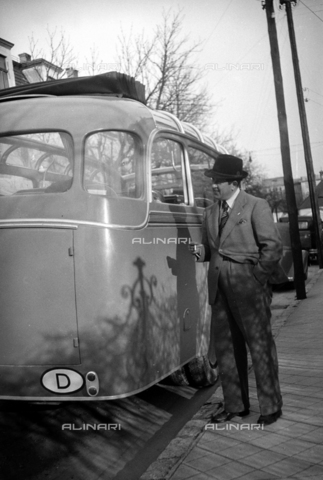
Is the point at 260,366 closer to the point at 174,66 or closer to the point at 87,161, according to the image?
the point at 87,161

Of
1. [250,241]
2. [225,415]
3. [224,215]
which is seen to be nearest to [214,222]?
[224,215]

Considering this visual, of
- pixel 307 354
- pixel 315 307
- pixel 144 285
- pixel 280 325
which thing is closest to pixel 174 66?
pixel 315 307

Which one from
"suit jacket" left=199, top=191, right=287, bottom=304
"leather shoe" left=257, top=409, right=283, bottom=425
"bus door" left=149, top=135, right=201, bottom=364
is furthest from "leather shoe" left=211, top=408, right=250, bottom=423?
"suit jacket" left=199, top=191, right=287, bottom=304

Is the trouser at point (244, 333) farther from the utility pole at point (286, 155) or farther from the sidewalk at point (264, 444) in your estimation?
the utility pole at point (286, 155)

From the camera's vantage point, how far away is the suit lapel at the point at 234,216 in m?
4.33

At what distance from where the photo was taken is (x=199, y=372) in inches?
224

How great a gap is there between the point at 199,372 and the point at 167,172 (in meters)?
2.03

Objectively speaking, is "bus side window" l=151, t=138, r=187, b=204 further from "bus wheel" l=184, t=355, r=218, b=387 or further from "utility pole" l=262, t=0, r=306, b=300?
"utility pole" l=262, t=0, r=306, b=300

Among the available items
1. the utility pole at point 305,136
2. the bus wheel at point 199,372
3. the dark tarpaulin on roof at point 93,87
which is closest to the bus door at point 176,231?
the bus wheel at point 199,372

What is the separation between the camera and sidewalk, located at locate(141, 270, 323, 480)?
3.43 m

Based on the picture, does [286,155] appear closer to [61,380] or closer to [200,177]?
[200,177]

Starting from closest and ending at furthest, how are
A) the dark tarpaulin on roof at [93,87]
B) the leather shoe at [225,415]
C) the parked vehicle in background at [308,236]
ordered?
the leather shoe at [225,415] < the dark tarpaulin on roof at [93,87] < the parked vehicle in background at [308,236]

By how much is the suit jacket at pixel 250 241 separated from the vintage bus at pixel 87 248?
500 mm

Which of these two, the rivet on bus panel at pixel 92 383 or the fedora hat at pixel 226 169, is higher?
the fedora hat at pixel 226 169
